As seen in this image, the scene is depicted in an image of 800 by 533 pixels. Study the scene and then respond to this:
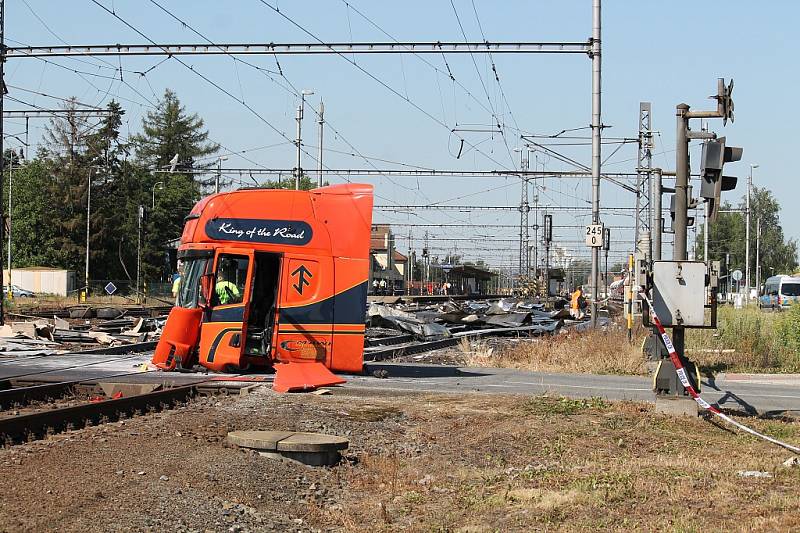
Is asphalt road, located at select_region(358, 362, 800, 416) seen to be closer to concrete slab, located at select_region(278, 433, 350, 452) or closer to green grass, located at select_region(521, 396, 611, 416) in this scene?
green grass, located at select_region(521, 396, 611, 416)

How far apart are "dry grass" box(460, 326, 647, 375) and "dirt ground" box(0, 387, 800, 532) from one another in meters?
8.86

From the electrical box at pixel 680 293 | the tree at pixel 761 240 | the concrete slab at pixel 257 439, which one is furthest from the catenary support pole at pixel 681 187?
the tree at pixel 761 240

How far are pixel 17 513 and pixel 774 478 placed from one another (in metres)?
6.15

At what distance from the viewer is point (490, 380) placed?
65.0 ft

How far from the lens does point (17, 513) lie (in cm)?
707

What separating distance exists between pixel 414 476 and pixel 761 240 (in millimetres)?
138629

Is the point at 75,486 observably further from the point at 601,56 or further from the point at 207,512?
the point at 601,56

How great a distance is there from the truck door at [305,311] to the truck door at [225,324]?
0.64 m

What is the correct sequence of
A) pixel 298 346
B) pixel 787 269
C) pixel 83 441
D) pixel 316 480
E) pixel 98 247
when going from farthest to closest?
pixel 787 269 < pixel 98 247 < pixel 298 346 < pixel 83 441 < pixel 316 480

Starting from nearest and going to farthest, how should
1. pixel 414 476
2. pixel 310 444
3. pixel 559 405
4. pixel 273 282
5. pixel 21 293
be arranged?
1. pixel 414 476
2. pixel 310 444
3. pixel 559 405
4. pixel 273 282
5. pixel 21 293

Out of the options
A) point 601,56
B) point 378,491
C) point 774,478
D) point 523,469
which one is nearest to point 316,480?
point 378,491

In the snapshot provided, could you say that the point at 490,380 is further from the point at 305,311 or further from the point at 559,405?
the point at 559,405

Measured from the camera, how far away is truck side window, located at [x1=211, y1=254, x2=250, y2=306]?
1852 cm

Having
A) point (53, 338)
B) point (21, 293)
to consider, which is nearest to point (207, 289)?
point (53, 338)
